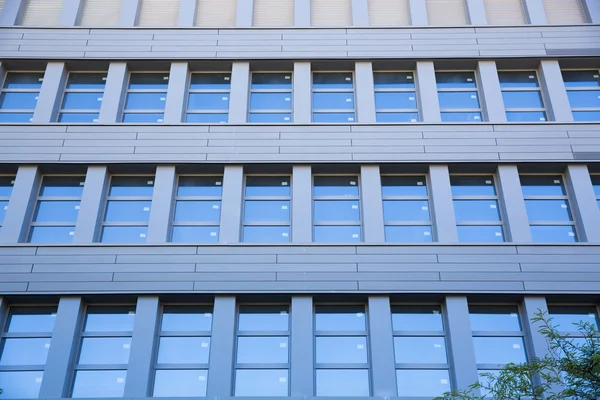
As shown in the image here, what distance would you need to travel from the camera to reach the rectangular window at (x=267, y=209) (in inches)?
692

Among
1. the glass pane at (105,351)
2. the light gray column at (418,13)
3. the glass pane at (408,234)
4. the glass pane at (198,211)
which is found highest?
the light gray column at (418,13)

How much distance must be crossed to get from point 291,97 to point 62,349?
28.6 feet

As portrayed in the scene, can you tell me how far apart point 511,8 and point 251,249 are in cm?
1063

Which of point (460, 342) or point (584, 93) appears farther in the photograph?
point (584, 93)

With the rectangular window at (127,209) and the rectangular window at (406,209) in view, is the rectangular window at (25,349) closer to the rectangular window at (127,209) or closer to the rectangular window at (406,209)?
the rectangular window at (127,209)

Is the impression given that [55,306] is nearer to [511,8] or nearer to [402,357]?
[402,357]

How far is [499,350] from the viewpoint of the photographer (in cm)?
1600

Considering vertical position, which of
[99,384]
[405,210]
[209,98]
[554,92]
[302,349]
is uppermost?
[209,98]

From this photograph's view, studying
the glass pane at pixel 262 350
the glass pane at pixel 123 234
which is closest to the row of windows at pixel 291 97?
the glass pane at pixel 123 234

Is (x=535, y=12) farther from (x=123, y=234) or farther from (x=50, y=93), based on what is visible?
(x=50, y=93)

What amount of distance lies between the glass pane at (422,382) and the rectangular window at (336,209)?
11.2ft

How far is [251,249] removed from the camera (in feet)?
54.6

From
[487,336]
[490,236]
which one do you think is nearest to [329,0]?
[490,236]

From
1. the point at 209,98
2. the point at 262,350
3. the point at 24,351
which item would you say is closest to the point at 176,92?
the point at 209,98
